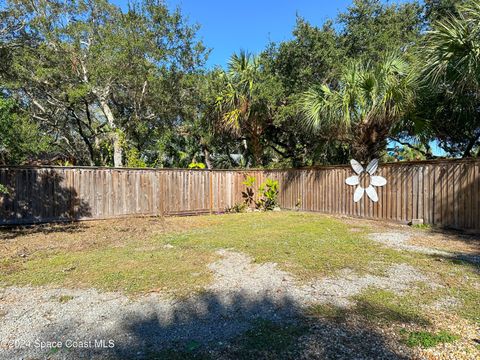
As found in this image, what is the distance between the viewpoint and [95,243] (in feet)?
20.7

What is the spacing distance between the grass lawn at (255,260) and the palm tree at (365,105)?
104 inches

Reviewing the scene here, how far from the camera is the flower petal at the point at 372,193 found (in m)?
9.00

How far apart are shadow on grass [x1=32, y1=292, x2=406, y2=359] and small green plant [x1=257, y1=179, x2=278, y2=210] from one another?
8.79m

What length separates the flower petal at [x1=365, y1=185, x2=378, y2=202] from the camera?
29.5 feet

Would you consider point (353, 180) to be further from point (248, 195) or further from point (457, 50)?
point (457, 50)

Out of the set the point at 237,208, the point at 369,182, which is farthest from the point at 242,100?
the point at 369,182

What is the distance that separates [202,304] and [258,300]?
58cm

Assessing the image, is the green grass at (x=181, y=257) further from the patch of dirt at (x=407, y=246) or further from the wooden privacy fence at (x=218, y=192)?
the wooden privacy fence at (x=218, y=192)

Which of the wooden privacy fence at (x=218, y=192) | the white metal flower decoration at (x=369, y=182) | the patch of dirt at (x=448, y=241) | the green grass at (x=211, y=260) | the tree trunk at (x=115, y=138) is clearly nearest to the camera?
the green grass at (x=211, y=260)

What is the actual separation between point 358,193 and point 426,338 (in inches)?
287

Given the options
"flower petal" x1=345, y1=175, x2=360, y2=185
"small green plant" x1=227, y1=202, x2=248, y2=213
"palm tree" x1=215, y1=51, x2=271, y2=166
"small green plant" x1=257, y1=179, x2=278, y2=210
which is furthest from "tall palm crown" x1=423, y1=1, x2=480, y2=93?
"small green plant" x1=227, y1=202, x2=248, y2=213

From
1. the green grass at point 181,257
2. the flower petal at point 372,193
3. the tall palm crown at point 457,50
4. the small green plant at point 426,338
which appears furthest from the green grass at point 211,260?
the tall palm crown at point 457,50

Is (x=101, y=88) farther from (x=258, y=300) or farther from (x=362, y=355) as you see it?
(x=362, y=355)

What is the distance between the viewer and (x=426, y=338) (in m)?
2.46
